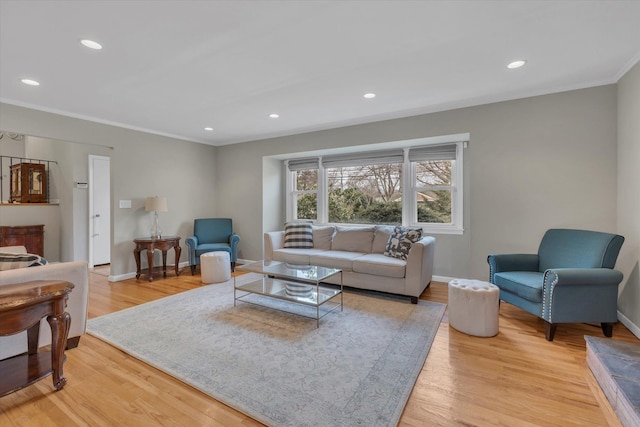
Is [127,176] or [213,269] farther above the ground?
[127,176]

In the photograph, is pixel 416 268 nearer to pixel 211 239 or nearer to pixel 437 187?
pixel 437 187

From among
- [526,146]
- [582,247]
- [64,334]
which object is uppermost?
[526,146]

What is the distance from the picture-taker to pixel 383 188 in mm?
4891

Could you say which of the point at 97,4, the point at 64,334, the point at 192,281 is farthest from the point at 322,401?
the point at 192,281

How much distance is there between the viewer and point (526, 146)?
3.40 meters

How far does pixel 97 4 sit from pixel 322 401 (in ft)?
9.15

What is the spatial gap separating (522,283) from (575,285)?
1.24 ft

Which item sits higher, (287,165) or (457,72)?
Result: (457,72)

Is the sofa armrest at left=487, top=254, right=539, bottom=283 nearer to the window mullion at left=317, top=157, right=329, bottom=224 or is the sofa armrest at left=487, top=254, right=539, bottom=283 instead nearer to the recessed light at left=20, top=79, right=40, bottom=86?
the window mullion at left=317, top=157, right=329, bottom=224

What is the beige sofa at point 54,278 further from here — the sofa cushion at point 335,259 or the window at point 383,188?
the window at point 383,188

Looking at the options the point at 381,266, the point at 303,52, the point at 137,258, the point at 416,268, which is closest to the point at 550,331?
the point at 416,268

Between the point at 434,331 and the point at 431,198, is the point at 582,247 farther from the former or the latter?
the point at 431,198

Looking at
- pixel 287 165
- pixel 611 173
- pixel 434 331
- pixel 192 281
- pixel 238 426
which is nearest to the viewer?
pixel 238 426

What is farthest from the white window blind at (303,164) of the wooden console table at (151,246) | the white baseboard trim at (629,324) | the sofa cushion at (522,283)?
the white baseboard trim at (629,324)
